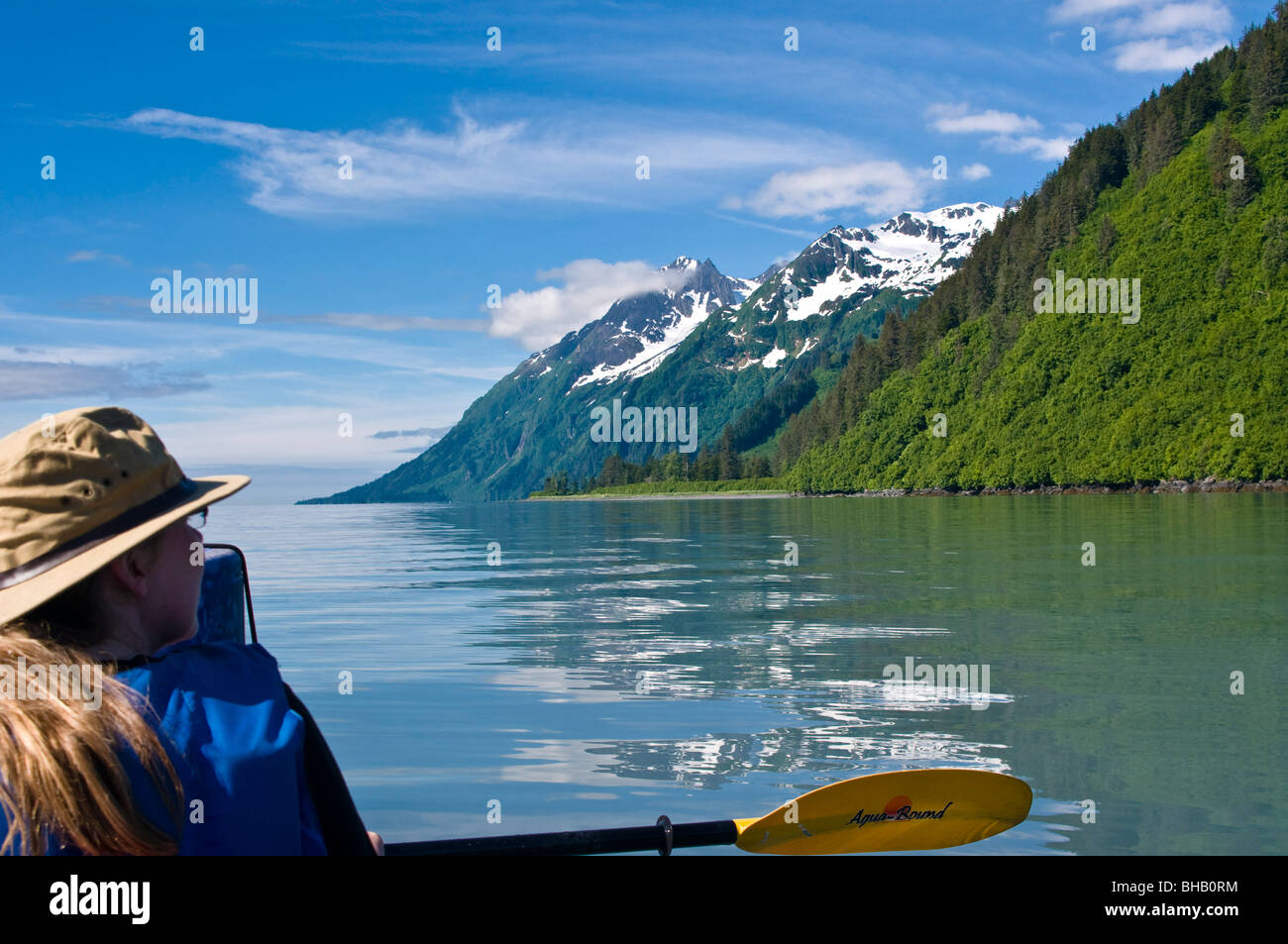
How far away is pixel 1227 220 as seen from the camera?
562 ft

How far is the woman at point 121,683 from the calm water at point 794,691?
7548mm

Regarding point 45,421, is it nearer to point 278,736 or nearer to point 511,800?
point 278,736

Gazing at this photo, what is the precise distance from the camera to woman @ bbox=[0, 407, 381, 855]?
2.61 m

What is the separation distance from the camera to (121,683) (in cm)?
274

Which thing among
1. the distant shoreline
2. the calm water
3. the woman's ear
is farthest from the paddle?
the distant shoreline

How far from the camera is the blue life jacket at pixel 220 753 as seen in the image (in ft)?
9.05

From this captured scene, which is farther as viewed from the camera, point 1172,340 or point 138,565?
point 1172,340

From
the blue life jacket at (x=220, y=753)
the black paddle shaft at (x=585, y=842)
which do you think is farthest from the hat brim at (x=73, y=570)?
the black paddle shaft at (x=585, y=842)

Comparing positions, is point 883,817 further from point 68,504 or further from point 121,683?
point 68,504

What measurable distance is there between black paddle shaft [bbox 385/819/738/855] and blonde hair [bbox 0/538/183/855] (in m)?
3.18

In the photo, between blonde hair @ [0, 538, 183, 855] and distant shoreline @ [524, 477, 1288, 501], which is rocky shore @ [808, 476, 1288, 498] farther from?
blonde hair @ [0, 538, 183, 855]

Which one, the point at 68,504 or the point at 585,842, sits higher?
the point at 68,504

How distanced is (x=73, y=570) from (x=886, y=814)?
5970 mm

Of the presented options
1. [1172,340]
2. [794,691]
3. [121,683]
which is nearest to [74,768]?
[121,683]
